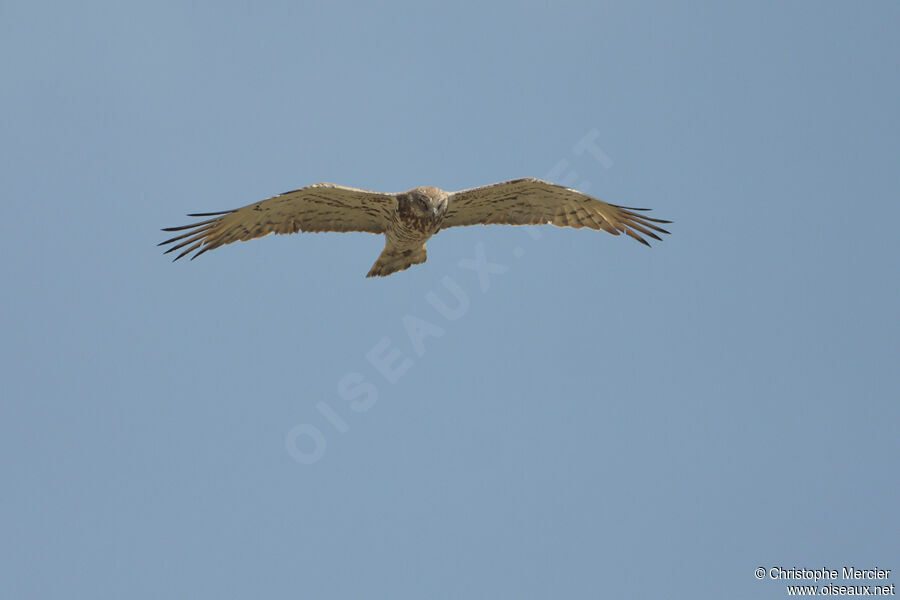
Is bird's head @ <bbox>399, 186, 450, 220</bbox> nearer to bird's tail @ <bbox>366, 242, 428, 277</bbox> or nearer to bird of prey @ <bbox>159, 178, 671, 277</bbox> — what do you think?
bird of prey @ <bbox>159, 178, 671, 277</bbox>

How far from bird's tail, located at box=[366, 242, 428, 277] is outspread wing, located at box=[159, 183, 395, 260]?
0.44 metres

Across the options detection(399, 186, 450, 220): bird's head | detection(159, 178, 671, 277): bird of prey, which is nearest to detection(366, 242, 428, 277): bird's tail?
detection(159, 178, 671, 277): bird of prey

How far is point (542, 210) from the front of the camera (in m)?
11.9

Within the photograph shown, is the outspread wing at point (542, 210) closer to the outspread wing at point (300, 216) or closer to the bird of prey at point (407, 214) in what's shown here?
the bird of prey at point (407, 214)

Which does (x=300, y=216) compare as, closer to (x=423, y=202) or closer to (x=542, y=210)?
(x=423, y=202)

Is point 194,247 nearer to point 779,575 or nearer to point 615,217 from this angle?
point 615,217

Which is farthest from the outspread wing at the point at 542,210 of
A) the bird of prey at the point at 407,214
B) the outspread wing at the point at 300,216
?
the outspread wing at the point at 300,216

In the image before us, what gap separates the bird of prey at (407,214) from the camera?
35.3 ft

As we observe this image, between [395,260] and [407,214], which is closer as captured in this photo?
[407,214]

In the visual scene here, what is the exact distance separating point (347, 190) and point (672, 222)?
527 centimetres

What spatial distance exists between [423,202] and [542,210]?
244 cm

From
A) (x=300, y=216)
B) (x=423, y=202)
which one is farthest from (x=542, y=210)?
(x=300, y=216)

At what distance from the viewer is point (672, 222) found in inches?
458

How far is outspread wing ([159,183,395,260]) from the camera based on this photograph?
10.8m
